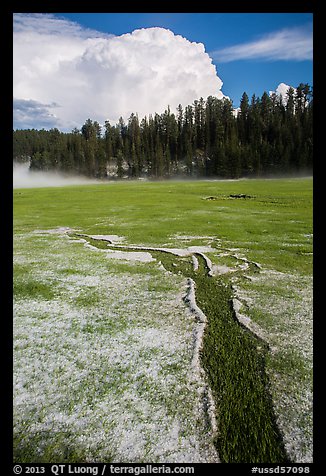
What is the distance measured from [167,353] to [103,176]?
13637 centimetres

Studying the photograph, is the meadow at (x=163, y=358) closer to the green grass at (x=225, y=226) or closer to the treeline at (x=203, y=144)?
the green grass at (x=225, y=226)

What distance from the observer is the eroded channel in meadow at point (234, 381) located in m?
4.70

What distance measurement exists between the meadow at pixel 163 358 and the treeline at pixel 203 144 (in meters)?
101

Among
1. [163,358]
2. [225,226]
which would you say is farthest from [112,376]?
[225,226]

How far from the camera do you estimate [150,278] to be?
1216 centimetres

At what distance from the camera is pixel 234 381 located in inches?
239

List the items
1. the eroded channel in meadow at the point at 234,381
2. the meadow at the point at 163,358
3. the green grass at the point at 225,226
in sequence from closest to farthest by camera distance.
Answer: the eroded channel in meadow at the point at 234,381 < the meadow at the point at 163,358 < the green grass at the point at 225,226

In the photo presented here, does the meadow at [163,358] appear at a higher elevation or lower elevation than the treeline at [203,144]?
lower

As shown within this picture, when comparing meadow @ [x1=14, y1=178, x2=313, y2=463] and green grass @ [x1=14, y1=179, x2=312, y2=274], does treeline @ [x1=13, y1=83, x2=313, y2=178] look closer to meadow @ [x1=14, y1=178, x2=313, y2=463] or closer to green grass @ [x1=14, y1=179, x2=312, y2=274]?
green grass @ [x1=14, y1=179, x2=312, y2=274]

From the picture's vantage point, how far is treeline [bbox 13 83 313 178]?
109125 millimetres

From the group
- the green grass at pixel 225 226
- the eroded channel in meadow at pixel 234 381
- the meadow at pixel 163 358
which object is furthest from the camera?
the green grass at pixel 225 226

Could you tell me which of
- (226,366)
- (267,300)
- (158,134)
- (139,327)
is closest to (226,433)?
(226,366)

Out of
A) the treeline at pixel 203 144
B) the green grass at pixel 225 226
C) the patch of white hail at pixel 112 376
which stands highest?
the treeline at pixel 203 144

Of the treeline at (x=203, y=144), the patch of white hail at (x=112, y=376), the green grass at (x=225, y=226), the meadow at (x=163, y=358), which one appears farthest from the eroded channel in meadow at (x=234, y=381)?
the treeline at (x=203, y=144)
